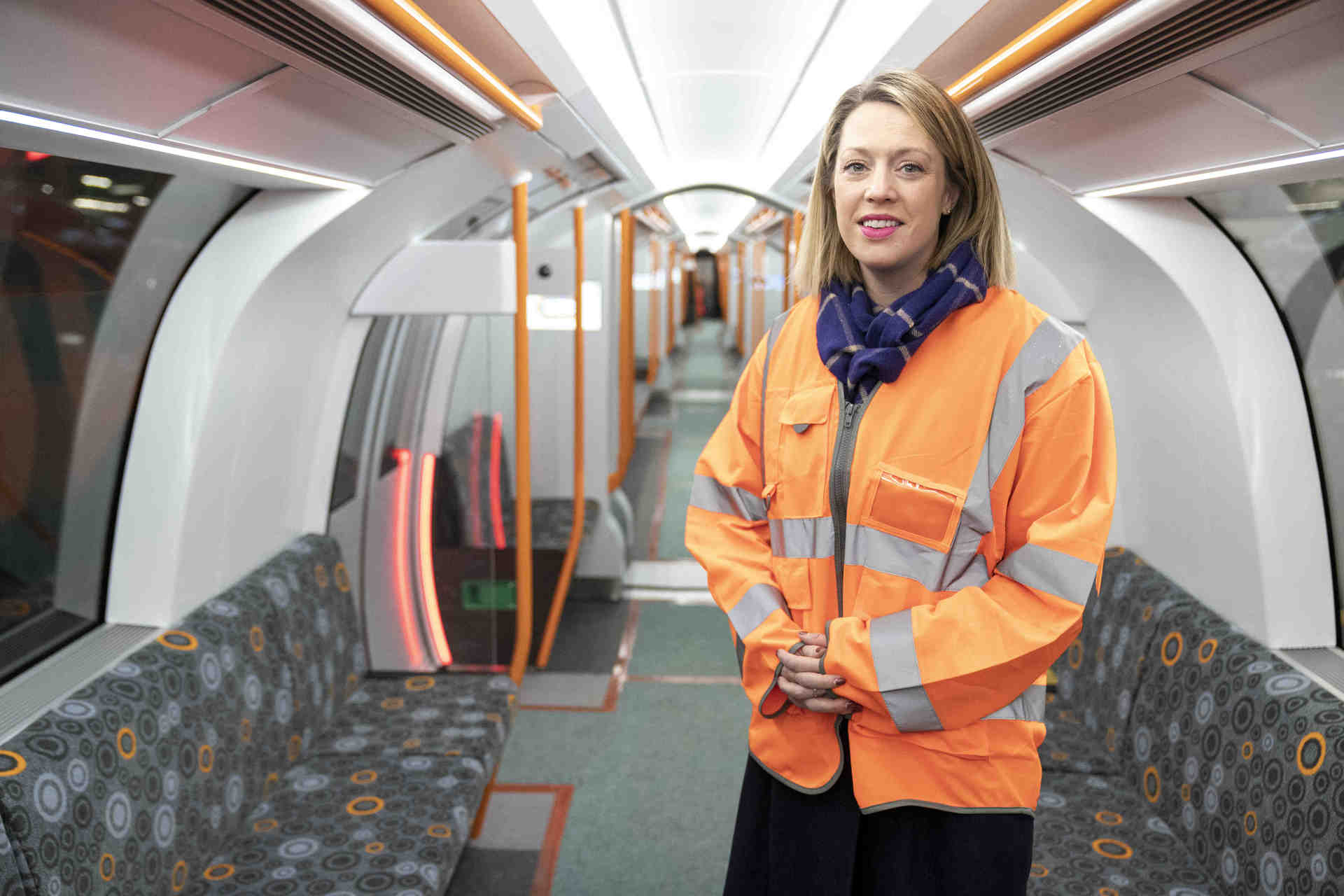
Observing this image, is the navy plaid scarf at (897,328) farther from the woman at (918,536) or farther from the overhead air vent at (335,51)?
the overhead air vent at (335,51)

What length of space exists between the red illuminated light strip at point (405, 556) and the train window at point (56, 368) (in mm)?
1239

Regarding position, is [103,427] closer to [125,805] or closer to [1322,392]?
[125,805]

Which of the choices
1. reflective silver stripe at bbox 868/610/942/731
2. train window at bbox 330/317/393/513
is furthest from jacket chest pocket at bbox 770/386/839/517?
train window at bbox 330/317/393/513

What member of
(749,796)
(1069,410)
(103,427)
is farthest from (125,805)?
(1069,410)

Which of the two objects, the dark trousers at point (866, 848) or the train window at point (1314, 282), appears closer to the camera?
the dark trousers at point (866, 848)

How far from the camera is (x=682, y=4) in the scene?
3.32m

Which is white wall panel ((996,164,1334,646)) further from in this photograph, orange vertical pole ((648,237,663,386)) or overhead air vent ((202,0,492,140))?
orange vertical pole ((648,237,663,386))

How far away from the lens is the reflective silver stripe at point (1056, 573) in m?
1.52

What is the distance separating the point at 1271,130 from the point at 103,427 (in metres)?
2.98

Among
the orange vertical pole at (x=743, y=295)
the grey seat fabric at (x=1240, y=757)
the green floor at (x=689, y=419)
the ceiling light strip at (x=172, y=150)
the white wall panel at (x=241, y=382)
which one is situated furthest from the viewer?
the orange vertical pole at (x=743, y=295)

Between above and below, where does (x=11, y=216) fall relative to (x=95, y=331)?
above

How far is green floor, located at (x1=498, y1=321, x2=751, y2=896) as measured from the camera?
3355mm

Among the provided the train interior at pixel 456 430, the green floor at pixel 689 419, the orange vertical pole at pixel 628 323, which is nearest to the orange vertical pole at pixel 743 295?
the green floor at pixel 689 419

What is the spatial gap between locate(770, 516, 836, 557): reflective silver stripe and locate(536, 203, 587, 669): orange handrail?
11.7ft
